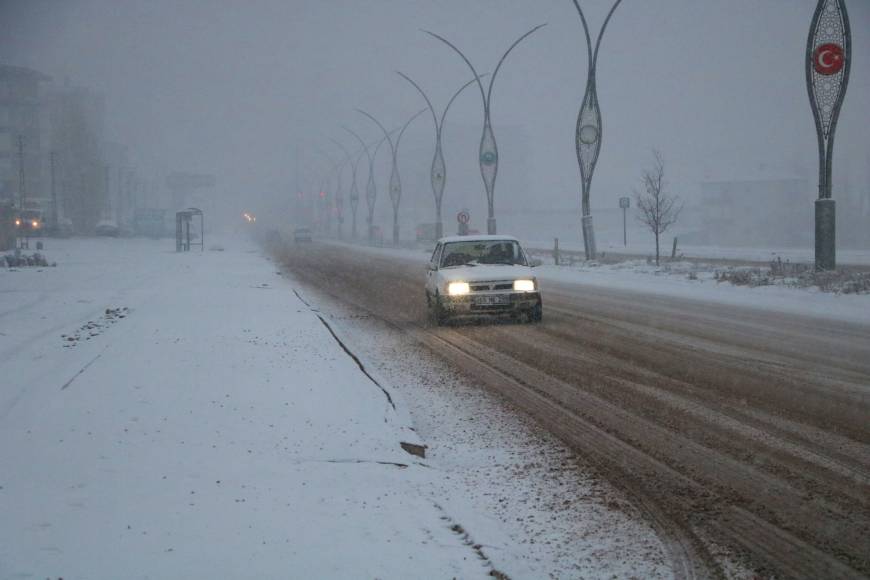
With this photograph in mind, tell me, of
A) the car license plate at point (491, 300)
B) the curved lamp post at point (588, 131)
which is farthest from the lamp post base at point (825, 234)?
the curved lamp post at point (588, 131)

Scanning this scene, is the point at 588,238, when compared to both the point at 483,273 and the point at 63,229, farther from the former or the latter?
the point at 63,229

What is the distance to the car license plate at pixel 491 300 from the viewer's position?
1399cm

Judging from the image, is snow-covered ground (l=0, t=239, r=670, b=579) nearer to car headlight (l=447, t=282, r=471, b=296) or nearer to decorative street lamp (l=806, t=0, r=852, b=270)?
car headlight (l=447, t=282, r=471, b=296)

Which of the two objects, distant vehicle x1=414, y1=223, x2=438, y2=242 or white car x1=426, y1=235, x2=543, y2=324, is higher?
distant vehicle x1=414, y1=223, x2=438, y2=242

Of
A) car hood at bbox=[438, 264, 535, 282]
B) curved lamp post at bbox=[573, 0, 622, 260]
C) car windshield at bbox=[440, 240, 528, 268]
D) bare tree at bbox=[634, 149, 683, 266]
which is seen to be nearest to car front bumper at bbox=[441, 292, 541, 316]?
car hood at bbox=[438, 264, 535, 282]

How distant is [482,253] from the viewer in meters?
15.3

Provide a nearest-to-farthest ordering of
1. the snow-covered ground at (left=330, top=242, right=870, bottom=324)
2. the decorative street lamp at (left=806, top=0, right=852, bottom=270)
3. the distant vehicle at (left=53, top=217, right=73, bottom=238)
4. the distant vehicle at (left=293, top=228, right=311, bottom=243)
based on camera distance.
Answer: the snow-covered ground at (left=330, top=242, right=870, bottom=324) < the decorative street lamp at (left=806, top=0, right=852, bottom=270) < the distant vehicle at (left=53, top=217, right=73, bottom=238) < the distant vehicle at (left=293, top=228, right=311, bottom=243)

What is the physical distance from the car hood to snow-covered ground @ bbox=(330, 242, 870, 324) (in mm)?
5516

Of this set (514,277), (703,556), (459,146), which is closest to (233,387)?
(703,556)

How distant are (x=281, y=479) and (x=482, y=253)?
34.3 ft

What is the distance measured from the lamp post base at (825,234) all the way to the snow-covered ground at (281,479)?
1440 centimetres

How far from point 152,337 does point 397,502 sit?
27.5 feet

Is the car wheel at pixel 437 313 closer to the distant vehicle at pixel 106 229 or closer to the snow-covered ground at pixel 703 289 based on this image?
the snow-covered ground at pixel 703 289

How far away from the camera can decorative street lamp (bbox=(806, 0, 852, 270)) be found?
20266 millimetres
